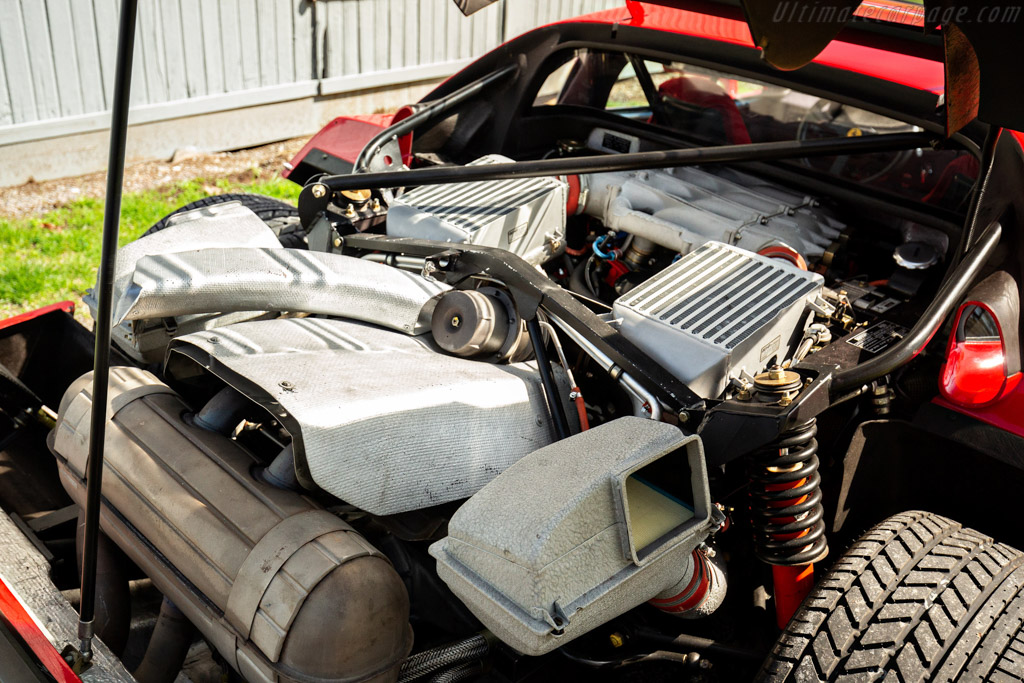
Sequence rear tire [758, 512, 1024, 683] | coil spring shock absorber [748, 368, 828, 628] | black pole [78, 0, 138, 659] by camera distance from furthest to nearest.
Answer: coil spring shock absorber [748, 368, 828, 628] → rear tire [758, 512, 1024, 683] → black pole [78, 0, 138, 659]

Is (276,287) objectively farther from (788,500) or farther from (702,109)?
(702,109)

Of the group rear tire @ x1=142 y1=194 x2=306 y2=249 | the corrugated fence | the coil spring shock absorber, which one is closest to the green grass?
the corrugated fence

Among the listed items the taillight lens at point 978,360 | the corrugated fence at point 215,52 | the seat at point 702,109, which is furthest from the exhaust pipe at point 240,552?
the corrugated fence at point 215,52

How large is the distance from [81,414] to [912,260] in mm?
2016

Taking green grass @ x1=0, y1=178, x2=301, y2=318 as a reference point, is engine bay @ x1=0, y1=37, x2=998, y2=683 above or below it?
above

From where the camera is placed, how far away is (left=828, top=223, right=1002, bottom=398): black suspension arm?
1.78 m

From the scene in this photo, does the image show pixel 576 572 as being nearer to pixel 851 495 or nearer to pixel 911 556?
pixel 911 556

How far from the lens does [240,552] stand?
1538 millimetres

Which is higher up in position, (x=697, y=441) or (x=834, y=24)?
(x=834, y=24)

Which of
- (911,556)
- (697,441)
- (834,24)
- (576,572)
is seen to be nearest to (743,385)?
(697,441)

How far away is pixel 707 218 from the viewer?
2.52 m

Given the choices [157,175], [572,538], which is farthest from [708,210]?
[157,175]

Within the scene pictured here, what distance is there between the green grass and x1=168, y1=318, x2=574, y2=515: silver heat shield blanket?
2636 millimetres

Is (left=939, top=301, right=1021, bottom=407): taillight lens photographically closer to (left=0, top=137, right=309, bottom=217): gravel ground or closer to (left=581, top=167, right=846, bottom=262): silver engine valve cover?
(left=581, top=167, right=846, bottom=262): silver engine valve cover
